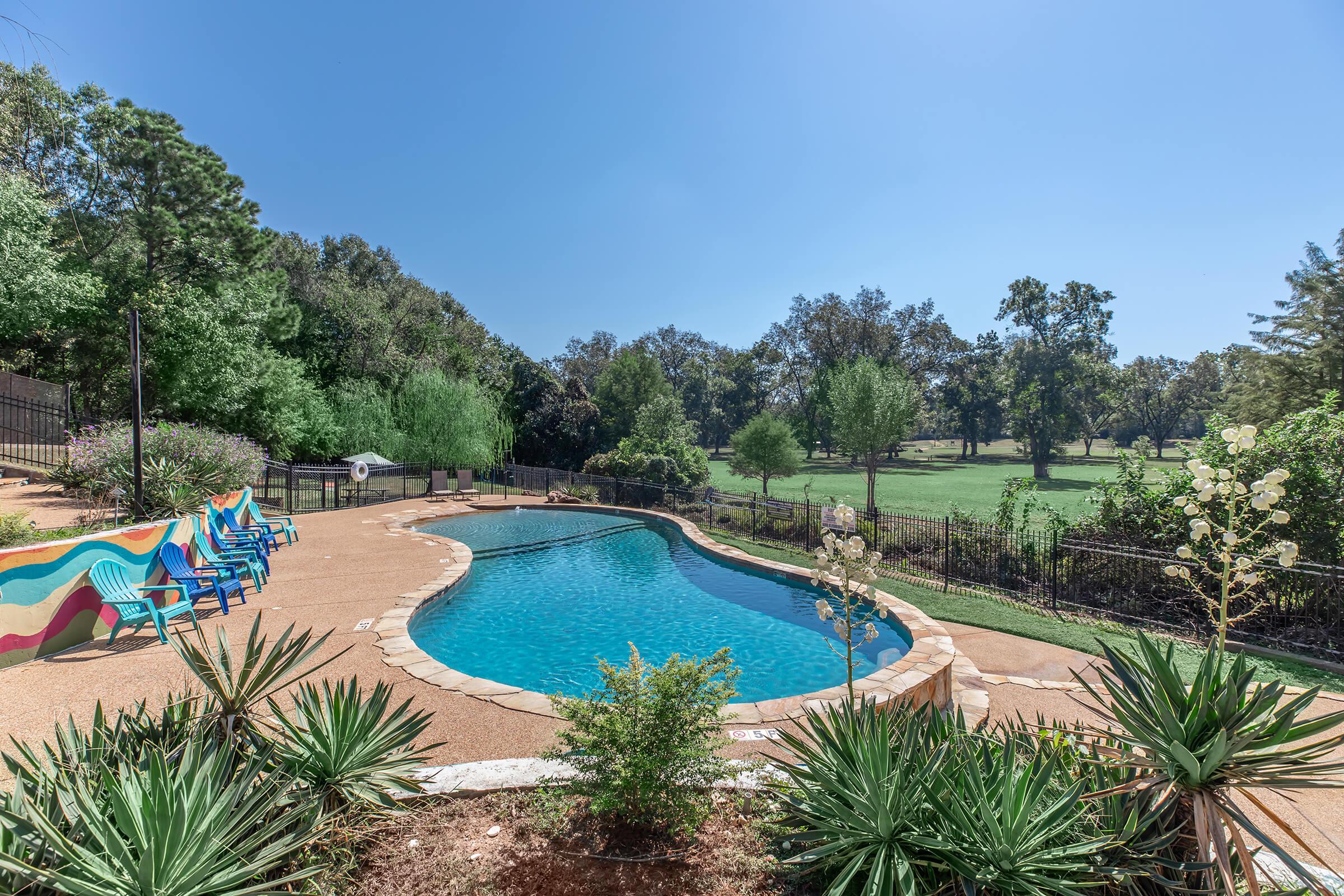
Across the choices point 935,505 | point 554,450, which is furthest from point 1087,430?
→ point 554,450

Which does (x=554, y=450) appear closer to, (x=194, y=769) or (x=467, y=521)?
(x=467, y=521)

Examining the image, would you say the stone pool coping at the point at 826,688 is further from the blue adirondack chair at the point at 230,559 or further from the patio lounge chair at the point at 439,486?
the patio lounge chair at the point at 439,486

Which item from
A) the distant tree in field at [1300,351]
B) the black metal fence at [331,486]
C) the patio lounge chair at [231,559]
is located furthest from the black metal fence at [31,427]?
the distant tree in field at [1300,351]

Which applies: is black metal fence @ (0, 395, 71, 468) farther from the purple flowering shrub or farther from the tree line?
the purple flowering shrub

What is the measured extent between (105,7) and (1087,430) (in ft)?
180

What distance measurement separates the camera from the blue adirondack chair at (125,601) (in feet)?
19.0

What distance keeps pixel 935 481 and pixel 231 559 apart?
36842mm

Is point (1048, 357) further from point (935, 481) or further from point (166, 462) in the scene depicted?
point (166, 462)

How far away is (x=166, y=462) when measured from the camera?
10.8 metres

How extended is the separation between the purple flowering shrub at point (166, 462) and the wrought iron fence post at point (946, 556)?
13.9m

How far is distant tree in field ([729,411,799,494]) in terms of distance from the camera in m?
25.1

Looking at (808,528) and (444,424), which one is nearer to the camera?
(808,528)

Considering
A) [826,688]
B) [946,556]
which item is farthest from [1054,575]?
[826,688]

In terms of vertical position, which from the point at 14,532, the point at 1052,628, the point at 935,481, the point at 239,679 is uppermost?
the point at 14,532
